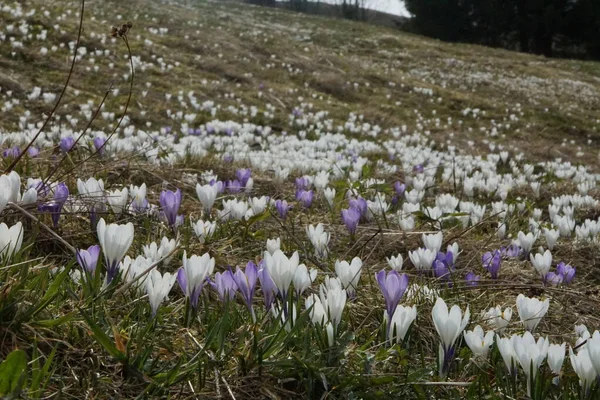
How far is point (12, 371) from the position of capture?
1.11 m

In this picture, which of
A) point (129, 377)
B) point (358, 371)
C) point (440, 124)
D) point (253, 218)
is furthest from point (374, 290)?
point (440, 124)

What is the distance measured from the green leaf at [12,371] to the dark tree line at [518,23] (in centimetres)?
4323

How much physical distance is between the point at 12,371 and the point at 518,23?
147 feet

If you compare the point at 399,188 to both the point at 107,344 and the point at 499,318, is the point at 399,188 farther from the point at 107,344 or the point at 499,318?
the point at 107,344

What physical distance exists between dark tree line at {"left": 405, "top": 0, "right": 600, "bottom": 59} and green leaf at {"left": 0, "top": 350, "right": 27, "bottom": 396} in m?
43.2

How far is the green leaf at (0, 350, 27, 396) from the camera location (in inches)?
43.6

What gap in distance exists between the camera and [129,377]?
1.38 metres

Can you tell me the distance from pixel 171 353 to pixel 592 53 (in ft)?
152

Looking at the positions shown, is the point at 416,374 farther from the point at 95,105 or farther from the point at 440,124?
the point at 440,124

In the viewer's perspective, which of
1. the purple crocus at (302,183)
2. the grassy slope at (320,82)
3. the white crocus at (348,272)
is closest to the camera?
the white crocus at (348,272)

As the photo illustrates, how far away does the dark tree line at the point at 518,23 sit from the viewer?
38.5 meters

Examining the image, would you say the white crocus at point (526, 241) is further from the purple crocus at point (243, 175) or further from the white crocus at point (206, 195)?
the purple crocus at point (243, 175)

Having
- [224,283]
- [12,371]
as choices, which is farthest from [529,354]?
[12,371]

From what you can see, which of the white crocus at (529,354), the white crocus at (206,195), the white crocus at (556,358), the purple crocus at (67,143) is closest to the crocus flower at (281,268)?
the white crocus at (529,354)
